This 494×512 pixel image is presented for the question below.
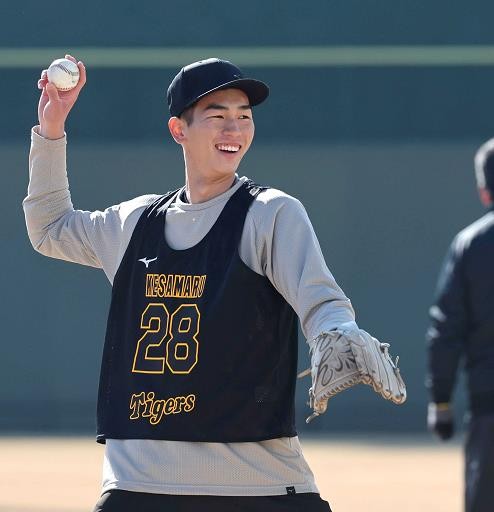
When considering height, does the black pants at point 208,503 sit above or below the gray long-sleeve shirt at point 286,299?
below

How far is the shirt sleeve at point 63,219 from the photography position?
391 centimetres

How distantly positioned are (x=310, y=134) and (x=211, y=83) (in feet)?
28.4

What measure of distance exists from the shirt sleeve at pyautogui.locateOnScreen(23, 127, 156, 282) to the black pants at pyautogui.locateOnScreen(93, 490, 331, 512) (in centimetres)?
63

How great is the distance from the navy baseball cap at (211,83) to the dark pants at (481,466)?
1047mm

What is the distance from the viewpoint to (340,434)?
11898mm

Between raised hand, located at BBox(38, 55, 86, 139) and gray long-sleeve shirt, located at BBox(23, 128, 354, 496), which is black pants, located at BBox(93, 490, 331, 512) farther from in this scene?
raised hand, located at BBox(38, 55, 86, 139)

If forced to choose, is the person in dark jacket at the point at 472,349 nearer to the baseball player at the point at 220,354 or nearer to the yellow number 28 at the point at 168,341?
the baseball player at the point at 220,354

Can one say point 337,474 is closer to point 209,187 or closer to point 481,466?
point 481,466

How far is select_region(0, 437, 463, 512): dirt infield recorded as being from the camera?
26.6 ft

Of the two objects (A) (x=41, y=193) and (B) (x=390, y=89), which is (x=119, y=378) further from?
(B) (x=390, y=89)

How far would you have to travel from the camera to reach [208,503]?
11.6 feet

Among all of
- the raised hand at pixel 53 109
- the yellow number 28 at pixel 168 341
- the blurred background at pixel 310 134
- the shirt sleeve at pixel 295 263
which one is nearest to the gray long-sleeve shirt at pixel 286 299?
the shirt sleeve at pixel 295 263

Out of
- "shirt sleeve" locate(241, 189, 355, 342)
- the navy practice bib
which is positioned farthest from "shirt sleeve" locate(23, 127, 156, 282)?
"shirt sleeve" locate(241, 189, 355, 342)

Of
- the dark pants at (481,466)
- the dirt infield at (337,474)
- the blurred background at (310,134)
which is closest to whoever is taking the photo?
the dark pants at (481,466)
